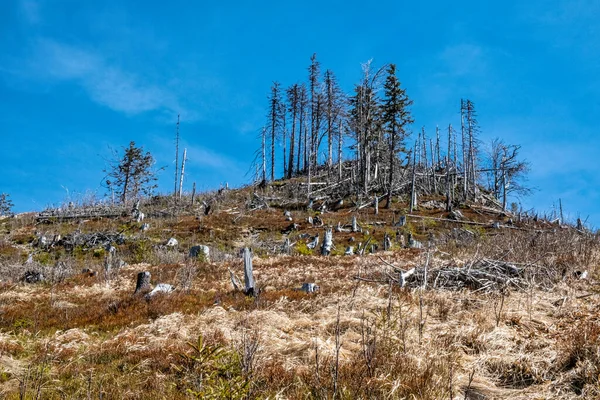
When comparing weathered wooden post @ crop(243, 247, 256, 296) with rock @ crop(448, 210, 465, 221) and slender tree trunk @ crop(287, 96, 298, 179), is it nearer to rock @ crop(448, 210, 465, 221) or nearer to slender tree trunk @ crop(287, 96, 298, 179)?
rock @ crop(448, 210, 465, 221)

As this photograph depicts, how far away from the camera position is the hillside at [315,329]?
164 inches

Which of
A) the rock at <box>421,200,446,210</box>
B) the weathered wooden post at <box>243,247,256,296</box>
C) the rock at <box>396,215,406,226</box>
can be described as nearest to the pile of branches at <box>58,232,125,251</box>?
the weathered wooden post at <box>243,247,256,296</box>

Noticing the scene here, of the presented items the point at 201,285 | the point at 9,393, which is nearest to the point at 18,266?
the point at 201,285

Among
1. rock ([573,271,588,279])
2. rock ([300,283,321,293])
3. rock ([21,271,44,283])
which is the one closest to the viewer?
rock ([573,271,588,279])

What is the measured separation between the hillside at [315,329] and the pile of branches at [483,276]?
45 mm

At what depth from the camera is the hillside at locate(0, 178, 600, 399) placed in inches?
164

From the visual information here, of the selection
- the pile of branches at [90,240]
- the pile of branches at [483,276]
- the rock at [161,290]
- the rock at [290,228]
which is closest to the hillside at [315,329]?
the pile of branches at [483,276]

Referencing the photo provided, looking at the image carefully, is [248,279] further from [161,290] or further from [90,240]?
[90,240]

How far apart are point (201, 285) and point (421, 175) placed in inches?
1422

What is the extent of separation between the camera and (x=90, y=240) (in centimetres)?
2378

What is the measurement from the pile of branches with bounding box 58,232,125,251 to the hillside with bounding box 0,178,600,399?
319cm

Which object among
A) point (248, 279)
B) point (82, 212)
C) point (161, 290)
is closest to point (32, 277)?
point (161, 290)

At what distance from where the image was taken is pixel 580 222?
25.0 meters

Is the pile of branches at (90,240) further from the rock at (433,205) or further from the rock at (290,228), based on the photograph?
the rock at (433,205)
